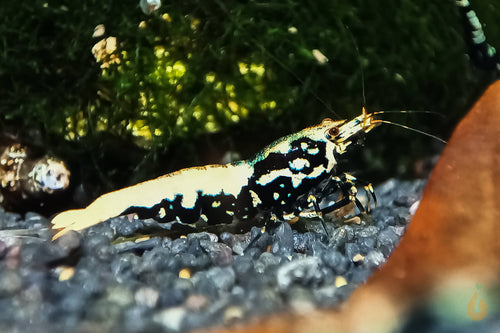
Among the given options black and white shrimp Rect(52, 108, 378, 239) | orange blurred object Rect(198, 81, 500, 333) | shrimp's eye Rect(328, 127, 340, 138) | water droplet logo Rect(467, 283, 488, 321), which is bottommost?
black and white shrimp Rect(52, 108, 378, 239)

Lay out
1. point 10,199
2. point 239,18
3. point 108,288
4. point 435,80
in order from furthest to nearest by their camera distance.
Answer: point 10,199 → point 435,80 → point 239,18 → point 108,288

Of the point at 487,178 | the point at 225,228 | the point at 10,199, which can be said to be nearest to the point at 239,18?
the point at 225,228

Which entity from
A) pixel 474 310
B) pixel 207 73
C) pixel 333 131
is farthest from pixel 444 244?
pixel 207 73

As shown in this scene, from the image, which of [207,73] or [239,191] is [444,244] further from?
[207,73]

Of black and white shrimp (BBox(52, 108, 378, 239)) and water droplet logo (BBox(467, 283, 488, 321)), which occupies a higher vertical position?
water droplet logo (BBox(467, 283, 488, 321))

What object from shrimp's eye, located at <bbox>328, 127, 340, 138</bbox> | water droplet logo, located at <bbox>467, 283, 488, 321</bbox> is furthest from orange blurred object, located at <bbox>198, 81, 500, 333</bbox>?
shrimp's eye, located at <bbox>328, 127, 340, 138</bbox>

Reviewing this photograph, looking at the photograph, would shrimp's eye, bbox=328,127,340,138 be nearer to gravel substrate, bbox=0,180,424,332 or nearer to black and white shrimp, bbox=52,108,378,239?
black and white shrimp, bbox=52,108,378,239

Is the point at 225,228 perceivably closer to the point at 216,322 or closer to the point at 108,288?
the point at 108,288
